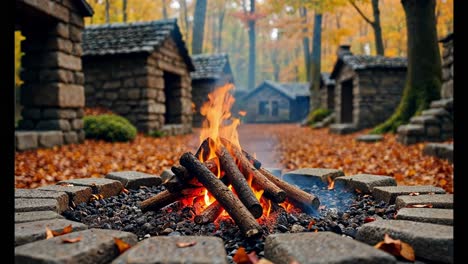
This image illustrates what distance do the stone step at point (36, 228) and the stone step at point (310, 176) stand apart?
2625 millimetres

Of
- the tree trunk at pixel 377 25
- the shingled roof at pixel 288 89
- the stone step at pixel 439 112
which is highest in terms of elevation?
the tree trunk at pixel 377 25

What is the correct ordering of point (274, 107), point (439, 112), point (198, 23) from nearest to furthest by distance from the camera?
point (439, 112)
point (198, 23)
point (274, 107)

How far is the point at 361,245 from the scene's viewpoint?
1.90m

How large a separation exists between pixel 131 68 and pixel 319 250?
1133 cm

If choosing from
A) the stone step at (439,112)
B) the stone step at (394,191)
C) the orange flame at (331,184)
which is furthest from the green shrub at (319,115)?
the stone step at (394,191)

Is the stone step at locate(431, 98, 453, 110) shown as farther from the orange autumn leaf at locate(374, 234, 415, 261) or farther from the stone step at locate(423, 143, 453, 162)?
the orange autumn leaf at locate(374, 234, 415, 261)

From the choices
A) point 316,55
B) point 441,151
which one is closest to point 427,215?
point 441,151

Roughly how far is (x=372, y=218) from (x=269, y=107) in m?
→ 32.5

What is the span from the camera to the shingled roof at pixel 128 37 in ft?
39.9

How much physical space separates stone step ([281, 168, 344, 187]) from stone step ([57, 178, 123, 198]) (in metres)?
1.96

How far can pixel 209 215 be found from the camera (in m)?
2.76

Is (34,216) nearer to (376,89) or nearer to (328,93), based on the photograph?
(376,89)

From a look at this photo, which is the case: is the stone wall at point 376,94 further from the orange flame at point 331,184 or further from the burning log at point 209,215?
the burning log at point 209,215

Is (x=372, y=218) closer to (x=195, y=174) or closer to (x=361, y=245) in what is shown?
(x=361, y=245)
